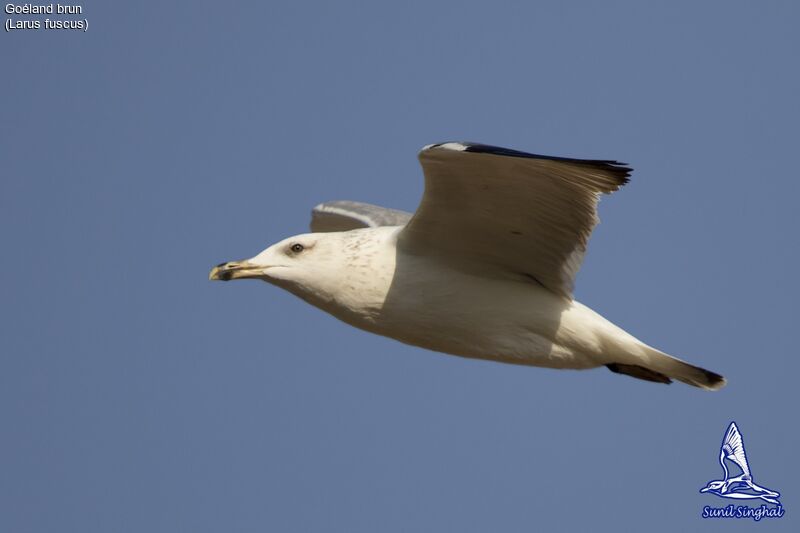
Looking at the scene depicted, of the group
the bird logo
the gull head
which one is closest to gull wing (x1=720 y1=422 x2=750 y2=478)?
the bird logo

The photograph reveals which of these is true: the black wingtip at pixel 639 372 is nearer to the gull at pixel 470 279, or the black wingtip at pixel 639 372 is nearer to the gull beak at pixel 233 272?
the gull at pixel 470 279

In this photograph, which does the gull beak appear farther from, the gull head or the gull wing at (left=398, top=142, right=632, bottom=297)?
the gull wing at (left=398, top=142, right=632, bottom=297)

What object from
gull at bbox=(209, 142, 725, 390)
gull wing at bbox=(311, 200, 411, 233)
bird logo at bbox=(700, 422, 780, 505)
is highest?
gull wing at bbox=(311, 200, 411, 233)

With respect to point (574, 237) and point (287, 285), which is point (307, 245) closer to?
point (287, 285)

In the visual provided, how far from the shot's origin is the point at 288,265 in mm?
10969

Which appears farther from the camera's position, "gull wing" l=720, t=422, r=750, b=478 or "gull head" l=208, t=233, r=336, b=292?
"gull wing" l=720, t=422, r=750, b=478

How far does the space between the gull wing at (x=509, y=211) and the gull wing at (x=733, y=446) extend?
2941mm

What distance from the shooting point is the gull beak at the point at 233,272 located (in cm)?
1087

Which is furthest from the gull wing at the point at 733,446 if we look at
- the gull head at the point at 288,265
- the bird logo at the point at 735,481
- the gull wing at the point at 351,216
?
the gull head at the point at 288,265

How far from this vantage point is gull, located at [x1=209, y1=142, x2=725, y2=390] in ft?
35.5

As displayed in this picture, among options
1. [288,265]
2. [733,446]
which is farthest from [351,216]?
[733,446]

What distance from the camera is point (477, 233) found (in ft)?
35.8

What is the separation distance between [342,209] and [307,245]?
342 centimetres

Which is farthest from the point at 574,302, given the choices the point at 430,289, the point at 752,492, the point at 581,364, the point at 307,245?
the point at 752,492
